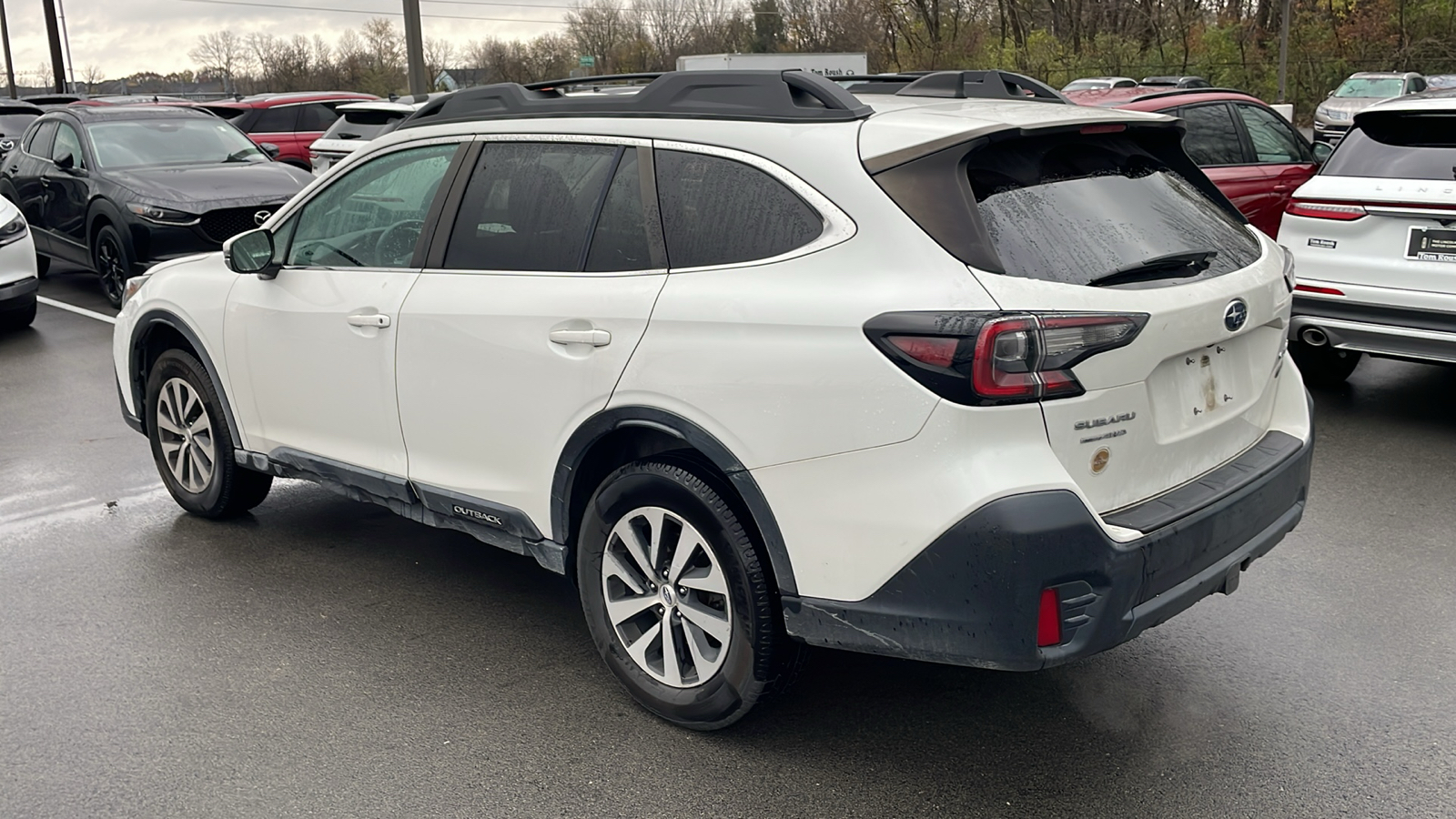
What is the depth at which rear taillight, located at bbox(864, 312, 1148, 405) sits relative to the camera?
9.07ft

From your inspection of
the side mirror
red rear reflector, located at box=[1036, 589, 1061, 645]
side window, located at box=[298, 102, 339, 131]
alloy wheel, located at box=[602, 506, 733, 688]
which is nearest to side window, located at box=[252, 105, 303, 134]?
side window, located at box=[298, 102, 339, 131]

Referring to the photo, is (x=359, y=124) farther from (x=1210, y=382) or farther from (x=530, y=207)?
(x=1210, y=382)

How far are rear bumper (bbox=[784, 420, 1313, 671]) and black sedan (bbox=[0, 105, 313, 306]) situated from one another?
8633 millimetres

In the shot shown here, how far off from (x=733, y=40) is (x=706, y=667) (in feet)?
214

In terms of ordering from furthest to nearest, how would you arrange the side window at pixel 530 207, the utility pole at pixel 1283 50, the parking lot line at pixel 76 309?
1. the utility pole at pixel 1283 50
2. the parking lot line at pixel 76 309
3. the side window at pixel 530 207

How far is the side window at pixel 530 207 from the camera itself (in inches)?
144

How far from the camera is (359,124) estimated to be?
16.6 m

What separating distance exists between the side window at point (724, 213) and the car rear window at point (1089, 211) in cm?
47

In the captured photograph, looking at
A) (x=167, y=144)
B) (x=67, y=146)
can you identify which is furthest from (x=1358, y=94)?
(x=67, y=146)

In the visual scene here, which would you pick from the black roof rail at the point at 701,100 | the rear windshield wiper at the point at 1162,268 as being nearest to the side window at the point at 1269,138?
the rear windshield wiper at the point at 1162,268

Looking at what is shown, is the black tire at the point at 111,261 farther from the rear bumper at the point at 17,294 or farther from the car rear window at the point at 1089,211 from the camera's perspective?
the car rear window at the point at 1089,211

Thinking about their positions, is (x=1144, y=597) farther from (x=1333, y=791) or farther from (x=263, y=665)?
(x=263, y=665)

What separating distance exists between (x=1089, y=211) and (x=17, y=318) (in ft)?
32.6

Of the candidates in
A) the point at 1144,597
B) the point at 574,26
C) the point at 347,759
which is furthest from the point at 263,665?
the point at 574,26
